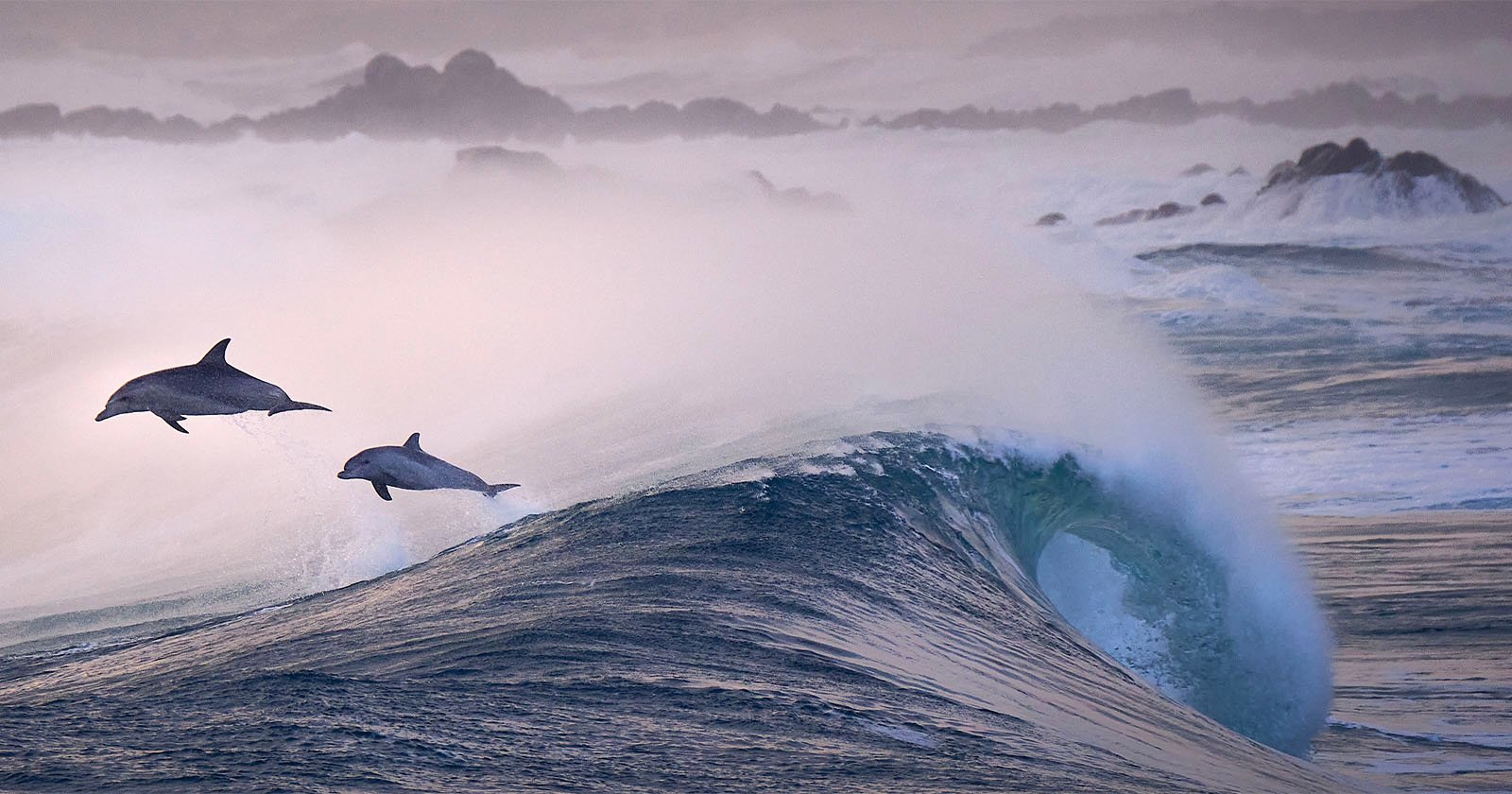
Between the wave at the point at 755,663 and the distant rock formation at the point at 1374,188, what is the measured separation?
53385 mm

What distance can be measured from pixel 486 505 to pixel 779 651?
6360 millimetres

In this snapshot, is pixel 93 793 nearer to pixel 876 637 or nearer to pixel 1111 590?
pixel 876 637

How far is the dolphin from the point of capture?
8805 mm

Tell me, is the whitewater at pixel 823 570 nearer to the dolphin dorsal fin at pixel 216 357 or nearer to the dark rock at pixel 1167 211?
the dolphin dorsal fin at pixel 216 357

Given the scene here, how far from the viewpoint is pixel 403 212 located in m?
68.7

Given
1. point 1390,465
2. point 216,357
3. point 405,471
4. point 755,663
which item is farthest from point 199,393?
point 1390,465

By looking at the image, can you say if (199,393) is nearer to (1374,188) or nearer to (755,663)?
(755,663)

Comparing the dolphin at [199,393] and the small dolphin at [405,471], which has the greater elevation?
the dolphin at [199,393]

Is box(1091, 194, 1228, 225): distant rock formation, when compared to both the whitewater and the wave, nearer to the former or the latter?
the whitewater

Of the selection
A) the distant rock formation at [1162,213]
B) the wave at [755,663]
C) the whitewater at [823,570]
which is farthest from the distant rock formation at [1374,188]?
the wave at [755,663]

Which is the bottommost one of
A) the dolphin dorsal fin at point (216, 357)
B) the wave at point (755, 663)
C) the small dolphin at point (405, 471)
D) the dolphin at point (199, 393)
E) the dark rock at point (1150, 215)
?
the wave at point (755, 663)

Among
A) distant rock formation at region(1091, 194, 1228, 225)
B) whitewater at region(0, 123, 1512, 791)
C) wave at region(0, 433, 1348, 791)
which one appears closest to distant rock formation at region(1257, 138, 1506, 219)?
distant rock formation at region(1091, 194, 1228, 225)

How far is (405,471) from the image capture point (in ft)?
32.2

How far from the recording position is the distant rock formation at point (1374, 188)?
61062 mm
